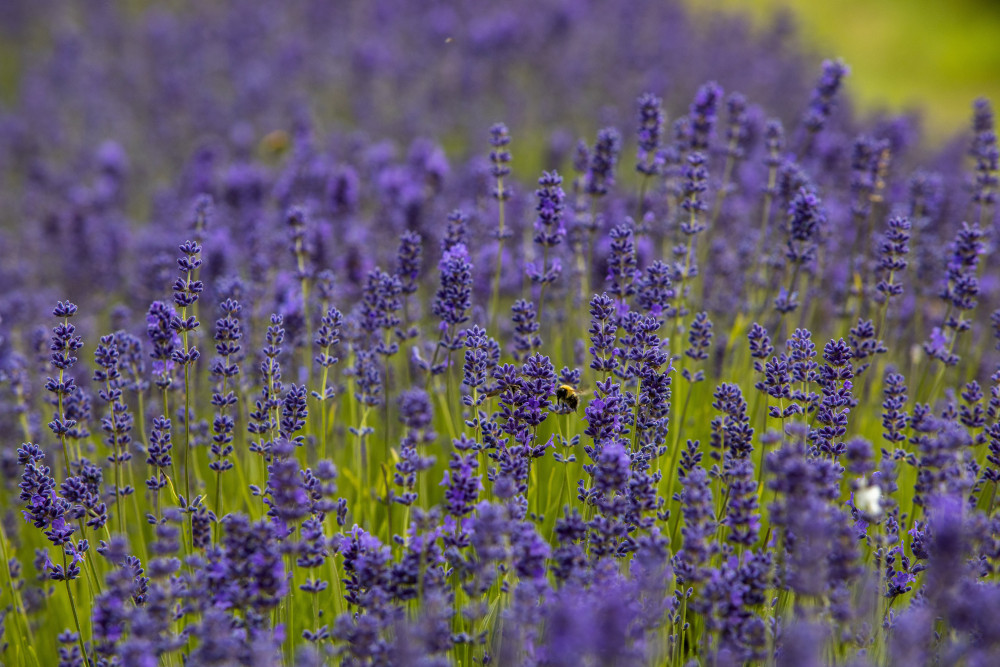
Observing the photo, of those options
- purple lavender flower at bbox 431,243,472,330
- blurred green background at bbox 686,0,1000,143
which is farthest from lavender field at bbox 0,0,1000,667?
blurred green background at bbox 686,0,1000,143

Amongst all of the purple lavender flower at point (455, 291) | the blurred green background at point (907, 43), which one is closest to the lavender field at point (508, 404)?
the purple lavender flower at point (455, 291)

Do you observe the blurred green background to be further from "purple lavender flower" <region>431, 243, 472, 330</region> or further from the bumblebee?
the bumblebee

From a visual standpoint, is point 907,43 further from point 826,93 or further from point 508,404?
point 508,404

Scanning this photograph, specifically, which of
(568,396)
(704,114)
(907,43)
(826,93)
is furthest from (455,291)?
(907,43)

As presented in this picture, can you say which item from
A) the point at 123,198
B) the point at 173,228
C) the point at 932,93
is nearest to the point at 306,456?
the point at 173,228

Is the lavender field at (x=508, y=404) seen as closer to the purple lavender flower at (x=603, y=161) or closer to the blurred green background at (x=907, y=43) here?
the purple lavender flower at (x=603, y=161)

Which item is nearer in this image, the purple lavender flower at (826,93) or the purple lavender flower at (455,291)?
the purple lavender flower at (455,291)

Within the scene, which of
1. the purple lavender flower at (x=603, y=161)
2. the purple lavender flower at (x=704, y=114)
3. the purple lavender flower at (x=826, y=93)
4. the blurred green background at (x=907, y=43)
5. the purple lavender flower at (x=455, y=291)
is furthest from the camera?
the blurred green background at (x=907, y=43)
